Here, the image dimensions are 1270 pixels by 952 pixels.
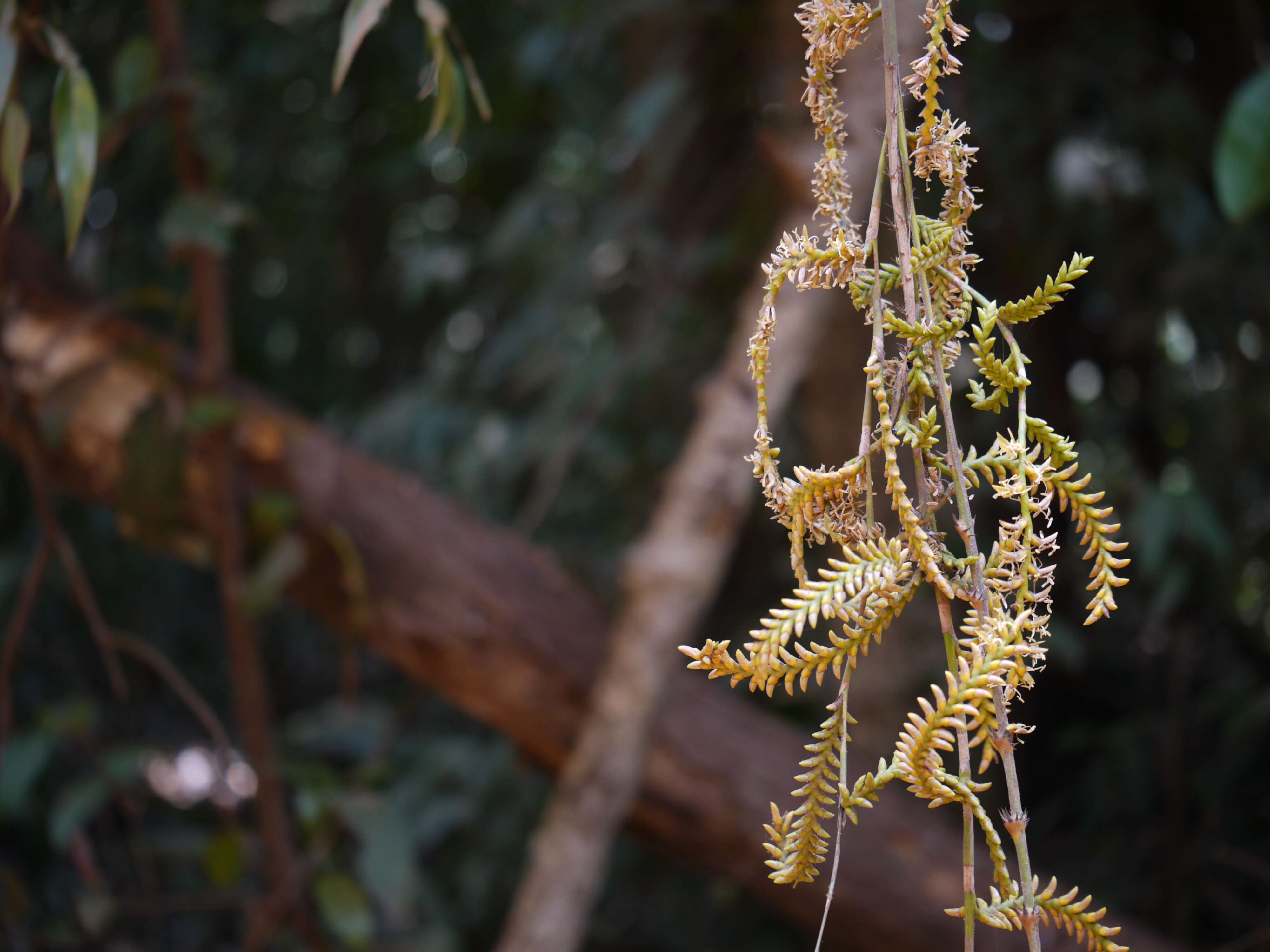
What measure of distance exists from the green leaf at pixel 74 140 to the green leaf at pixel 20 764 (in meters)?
0.84

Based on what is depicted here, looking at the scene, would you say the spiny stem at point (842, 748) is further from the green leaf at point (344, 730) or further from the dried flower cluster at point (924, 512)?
the green leaf at point (344, 730)

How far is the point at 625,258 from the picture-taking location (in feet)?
4.73

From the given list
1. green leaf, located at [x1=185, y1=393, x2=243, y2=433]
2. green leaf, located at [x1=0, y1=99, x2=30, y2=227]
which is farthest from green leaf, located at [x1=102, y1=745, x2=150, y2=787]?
green leaf, located at [x1=0, y1=99, x2=30, y2=227]

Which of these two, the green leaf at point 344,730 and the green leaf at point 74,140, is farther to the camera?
the green leaf at point 344,730

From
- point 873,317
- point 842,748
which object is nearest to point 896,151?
point 873,317

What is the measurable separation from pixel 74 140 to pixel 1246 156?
0.81 m

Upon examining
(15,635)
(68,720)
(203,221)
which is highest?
(203,221)

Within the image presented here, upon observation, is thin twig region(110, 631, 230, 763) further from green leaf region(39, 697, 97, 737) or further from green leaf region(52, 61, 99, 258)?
green leaf region(52, 61, 99, 258)

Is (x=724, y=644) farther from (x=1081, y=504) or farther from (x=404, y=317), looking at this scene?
(x=404, y=317)

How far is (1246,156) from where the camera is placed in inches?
31.3

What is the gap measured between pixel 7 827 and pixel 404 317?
112 centimetres

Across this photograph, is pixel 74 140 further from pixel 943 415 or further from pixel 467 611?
pixel 467 611

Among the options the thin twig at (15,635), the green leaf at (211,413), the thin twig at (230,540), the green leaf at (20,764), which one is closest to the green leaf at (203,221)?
the thin twig at (230,540)

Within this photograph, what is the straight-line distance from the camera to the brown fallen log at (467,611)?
1145 mm
